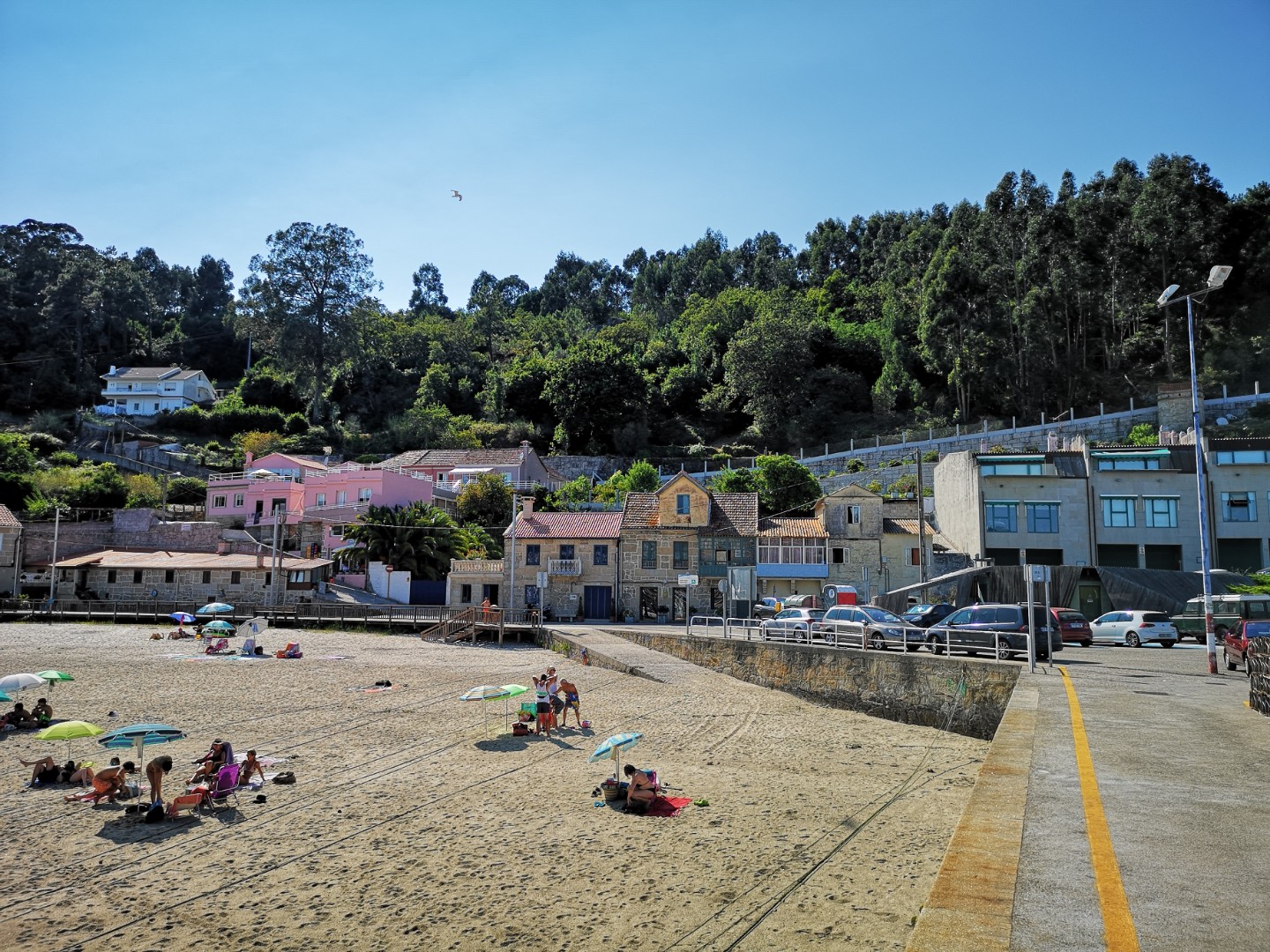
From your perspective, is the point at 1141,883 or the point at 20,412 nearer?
the point at 1141,883

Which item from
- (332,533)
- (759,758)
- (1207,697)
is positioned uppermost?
(332,533)

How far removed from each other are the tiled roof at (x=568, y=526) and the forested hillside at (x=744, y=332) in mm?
28739

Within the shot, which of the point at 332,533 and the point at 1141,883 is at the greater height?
the point at 332,533

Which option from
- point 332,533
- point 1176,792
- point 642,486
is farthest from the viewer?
point 642,486

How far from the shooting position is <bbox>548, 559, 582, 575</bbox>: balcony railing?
48656 millimetres

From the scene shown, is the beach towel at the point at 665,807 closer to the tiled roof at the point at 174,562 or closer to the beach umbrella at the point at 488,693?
the beach umbrella at the point at 488,693

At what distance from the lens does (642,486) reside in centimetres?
6631

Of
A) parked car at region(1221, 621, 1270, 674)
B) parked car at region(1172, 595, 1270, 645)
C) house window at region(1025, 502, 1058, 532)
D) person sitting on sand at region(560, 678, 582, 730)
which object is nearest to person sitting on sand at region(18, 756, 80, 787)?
person sitting on sand at region(560, 678, 582, 730)

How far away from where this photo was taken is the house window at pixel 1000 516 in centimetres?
4653

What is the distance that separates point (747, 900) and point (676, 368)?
8299 centimetres

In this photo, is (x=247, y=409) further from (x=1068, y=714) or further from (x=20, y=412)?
(x=1068, y=714)

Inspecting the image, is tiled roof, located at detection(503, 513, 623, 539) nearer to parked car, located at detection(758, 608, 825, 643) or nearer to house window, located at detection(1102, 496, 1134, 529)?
parked car, located at detection(758, 608, 825, 643)

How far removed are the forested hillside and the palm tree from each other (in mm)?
28197

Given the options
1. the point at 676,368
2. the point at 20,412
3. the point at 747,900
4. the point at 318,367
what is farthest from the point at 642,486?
the point at 20,412
